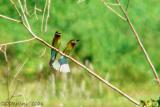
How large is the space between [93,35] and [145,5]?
4.76ft

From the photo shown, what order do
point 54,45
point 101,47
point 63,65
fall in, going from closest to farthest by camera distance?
point 63,65
point 54,45
point 101,47

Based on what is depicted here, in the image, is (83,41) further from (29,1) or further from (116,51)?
(29,1)

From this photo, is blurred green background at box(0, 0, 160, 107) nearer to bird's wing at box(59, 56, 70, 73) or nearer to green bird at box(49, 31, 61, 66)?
green bird at box(49, 31, 61, 66)

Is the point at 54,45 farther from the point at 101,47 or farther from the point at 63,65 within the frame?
the point at 101,47

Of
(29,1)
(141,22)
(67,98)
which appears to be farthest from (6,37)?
(29,1)

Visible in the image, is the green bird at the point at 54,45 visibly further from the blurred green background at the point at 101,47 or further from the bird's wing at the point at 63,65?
the blurred green background at the point at 101,47

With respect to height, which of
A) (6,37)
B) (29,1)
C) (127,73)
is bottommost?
(127,73)

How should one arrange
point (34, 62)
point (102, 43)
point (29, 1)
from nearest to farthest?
point (29, 1), point (34, 62), point (102, 43)

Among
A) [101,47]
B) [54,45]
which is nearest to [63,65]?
[54,45]

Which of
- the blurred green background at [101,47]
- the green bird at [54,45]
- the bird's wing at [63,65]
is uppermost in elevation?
the green bird at [54,45]

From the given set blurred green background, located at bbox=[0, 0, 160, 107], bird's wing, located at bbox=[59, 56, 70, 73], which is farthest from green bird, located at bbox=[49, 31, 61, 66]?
blurred green background, located at bbox=[0, 0, 160, 107]

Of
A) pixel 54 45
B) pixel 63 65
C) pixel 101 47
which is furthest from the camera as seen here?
pixel 101 47

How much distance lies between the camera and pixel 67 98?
14.9m

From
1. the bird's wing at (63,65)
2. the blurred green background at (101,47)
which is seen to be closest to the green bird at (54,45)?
the bird's wing at (63,65)
